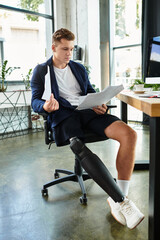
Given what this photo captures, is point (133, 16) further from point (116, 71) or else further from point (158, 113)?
point (158, 113)

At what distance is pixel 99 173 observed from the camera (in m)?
1.32

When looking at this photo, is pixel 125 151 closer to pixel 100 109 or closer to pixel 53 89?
pixel 100 109

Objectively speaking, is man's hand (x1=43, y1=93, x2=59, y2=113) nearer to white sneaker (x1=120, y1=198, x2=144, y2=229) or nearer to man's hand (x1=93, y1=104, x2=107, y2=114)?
man's hand (x1=93, y1=104, x2=107, y2=114)

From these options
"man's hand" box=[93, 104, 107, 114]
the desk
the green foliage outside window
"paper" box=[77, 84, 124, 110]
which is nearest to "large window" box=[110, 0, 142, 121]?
the green foliage outside window

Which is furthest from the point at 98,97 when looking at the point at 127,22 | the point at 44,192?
the point at 127,22

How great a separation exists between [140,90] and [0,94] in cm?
253

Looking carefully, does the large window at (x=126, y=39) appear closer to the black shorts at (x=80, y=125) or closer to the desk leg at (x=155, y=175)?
the black shorts at (x=80, y=125)

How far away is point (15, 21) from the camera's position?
468 cm

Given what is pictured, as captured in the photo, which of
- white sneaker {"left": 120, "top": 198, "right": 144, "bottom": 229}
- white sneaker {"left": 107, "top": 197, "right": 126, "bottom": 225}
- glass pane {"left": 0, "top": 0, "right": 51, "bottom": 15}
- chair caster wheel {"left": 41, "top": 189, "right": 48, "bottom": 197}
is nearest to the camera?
white sneaker {"left": 120, "top": 198, "right": 144, "bottom": 229}

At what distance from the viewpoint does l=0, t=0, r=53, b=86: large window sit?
4.58 meters

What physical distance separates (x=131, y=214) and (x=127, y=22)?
4207mm

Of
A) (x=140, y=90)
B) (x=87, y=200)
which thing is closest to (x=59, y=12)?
(x=140, y=90)

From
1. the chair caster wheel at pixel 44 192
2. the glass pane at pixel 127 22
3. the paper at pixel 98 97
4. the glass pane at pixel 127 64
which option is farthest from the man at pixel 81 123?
the glass pane at pixel 127 22

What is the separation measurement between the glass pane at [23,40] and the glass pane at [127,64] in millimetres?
1471
